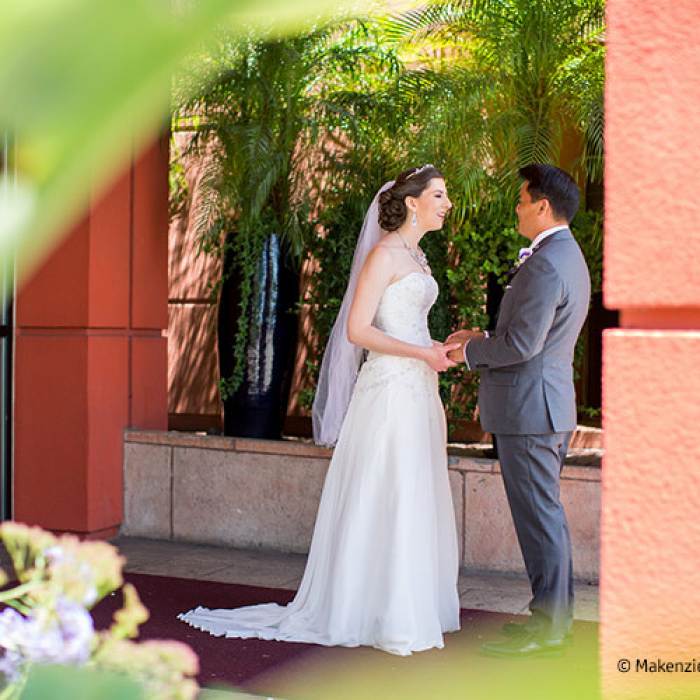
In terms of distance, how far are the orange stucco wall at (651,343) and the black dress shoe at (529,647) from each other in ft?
8.84

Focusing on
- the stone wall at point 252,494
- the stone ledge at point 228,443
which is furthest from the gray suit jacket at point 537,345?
the stone ledge at point 228,443

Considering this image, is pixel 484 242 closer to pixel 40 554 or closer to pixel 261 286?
pixel 261 286

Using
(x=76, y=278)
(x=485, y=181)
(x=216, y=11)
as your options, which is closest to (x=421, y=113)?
(x=485, y=181)

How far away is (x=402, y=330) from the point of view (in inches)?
182

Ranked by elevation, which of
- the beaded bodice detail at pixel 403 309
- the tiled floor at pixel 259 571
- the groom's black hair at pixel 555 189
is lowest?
the tiled floor at pixel 259 571

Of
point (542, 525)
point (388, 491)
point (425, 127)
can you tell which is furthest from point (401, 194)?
point (425, 127)

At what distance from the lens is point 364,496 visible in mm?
4539

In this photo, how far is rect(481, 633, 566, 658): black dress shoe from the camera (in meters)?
4.17

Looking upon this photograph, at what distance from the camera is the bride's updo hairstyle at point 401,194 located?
470 centimetres

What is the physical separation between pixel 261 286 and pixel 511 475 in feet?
10.4

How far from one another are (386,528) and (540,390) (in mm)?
892

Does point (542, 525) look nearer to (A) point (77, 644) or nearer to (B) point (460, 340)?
(B) point (460, 340)

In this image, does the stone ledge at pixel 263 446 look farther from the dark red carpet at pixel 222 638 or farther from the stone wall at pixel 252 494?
the dark red carpet at pixel 222 638

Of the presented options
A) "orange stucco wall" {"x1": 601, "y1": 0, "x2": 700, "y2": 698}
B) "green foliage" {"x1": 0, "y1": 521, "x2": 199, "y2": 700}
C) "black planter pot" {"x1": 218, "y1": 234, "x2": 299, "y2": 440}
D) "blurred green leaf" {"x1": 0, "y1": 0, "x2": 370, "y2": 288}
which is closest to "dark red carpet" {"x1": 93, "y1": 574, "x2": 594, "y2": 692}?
"black planter pot" {"x1": 218, "y1": 234, "x2": 299, "y2": 440}
